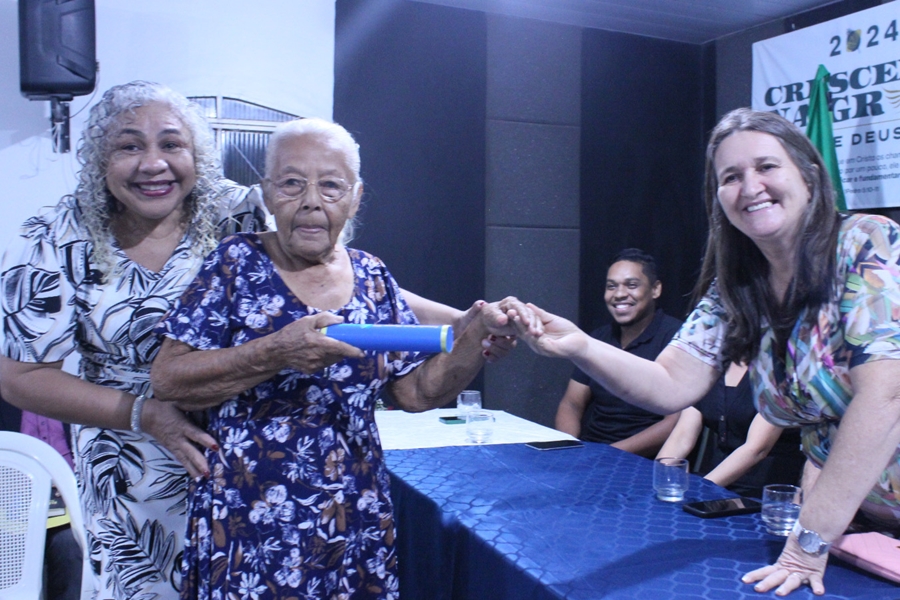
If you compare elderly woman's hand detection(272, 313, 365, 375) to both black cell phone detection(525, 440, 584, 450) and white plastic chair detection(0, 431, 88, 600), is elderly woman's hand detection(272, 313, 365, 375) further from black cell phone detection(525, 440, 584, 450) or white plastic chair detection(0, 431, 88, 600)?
black cell phone detection(525, 440, 584, 450)

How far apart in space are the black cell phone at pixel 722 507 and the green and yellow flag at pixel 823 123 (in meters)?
3.10

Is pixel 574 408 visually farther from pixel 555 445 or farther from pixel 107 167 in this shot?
pixel 107 167

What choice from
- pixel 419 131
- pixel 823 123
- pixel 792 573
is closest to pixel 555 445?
pixel 792 573

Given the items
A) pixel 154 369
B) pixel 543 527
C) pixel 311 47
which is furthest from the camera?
pixel 311 47

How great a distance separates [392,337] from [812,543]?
79cm

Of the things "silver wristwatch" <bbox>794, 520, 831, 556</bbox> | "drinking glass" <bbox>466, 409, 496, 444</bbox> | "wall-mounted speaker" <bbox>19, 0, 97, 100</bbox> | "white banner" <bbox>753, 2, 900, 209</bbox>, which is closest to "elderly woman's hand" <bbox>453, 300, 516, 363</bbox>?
"silver wristwatch" <bbox>794, 520, 831, 556</bbox>

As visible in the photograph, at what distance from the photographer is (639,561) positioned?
4.49ft

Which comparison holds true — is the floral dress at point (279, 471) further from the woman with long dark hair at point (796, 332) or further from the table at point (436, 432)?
the table at point (436, 432)

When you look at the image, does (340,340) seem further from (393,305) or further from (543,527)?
(543,527)

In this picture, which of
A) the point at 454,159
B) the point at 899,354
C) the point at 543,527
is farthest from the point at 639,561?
the point at 454,159

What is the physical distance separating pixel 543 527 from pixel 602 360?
0.39 metres

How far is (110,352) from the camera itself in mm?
1439

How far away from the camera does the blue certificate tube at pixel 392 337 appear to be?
1211mm

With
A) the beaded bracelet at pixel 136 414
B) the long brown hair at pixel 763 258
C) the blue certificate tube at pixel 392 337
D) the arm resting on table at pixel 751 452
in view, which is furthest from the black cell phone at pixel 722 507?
the beaded bracelet at pixel 136 414
